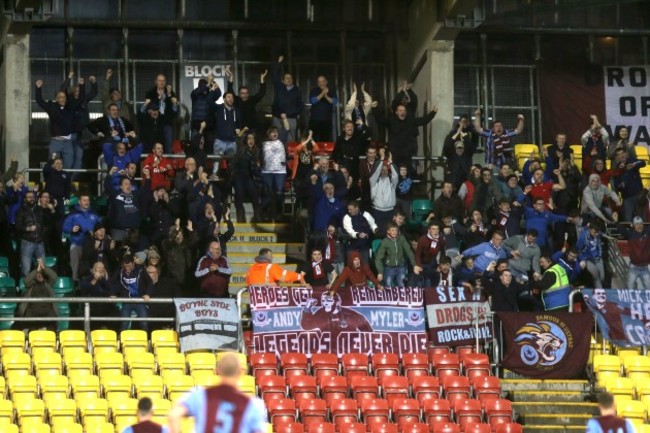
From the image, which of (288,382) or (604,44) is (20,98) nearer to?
(288,382)

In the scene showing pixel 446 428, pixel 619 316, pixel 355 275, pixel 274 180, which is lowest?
pixel 446 428

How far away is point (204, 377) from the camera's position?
71.3 feet

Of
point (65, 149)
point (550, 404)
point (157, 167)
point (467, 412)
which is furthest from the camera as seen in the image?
point (65, 149)

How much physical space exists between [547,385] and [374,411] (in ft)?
9.69

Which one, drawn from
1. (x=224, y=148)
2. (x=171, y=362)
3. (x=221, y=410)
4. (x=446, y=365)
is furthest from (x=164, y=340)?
(x=221, y=410)

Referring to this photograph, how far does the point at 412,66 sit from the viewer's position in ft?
101

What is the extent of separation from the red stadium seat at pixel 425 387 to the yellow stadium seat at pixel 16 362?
16.5 ft

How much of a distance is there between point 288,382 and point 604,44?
13150 mm

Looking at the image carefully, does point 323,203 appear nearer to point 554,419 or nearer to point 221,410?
point 554,419

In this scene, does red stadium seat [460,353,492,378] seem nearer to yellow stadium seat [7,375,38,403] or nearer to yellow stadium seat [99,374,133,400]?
yellow stadium seat [99,374,133,400]

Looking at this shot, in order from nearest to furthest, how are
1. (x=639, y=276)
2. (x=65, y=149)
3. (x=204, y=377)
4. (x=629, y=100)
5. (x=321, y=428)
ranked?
(x=321, y=428), (x=204, y=377), (x=639, y=276), (x=65, y=149), (x=629, y=100)

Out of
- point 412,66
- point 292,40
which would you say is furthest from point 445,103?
point 292,40

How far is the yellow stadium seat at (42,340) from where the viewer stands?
72.7 feet

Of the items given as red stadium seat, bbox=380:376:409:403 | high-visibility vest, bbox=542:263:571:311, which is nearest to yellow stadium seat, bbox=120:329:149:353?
red stadium seat, bbox=380:376:409:403
